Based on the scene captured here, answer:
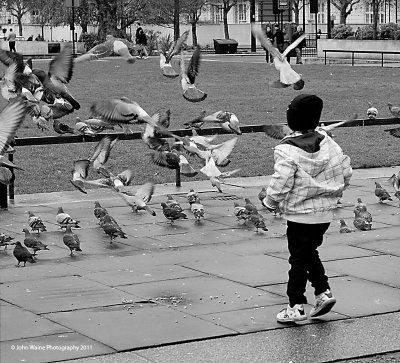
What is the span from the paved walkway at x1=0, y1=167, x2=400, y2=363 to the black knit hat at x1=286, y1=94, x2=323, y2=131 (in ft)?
4.63

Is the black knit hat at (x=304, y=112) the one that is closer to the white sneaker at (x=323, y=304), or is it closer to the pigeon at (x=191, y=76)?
the white sneaker at (x=323, y=304)

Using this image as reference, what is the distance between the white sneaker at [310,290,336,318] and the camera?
720 cm

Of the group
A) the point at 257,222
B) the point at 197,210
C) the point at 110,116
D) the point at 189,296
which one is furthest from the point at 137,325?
the point at 197,210

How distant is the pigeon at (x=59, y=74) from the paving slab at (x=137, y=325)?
7.20ft

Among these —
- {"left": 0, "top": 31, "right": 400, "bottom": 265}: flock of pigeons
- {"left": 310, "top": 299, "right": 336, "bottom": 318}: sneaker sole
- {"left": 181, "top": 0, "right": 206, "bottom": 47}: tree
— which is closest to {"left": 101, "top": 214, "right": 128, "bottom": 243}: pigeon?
{"left": 0, "top": 31, "right": 400, "bottom": 265}: flock of pigeons

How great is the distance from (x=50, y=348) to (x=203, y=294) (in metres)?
1.78

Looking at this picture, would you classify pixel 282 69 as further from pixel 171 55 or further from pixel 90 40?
pixel 90 40

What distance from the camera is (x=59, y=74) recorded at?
9.05 m

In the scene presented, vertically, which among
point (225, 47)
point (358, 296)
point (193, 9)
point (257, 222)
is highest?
point (193, 9)

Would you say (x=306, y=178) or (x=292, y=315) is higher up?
(x=306, y=178)

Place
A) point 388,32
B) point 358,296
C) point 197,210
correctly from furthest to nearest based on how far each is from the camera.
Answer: point 388,32
point 197,210
point 358,296

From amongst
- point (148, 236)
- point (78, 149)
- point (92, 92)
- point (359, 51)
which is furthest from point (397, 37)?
point (148, 236)

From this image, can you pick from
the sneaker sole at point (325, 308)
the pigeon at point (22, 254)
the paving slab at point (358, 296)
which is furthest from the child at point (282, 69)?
the pigeon at point (22, 254)

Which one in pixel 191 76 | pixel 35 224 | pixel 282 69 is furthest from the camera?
pixel 35 224
